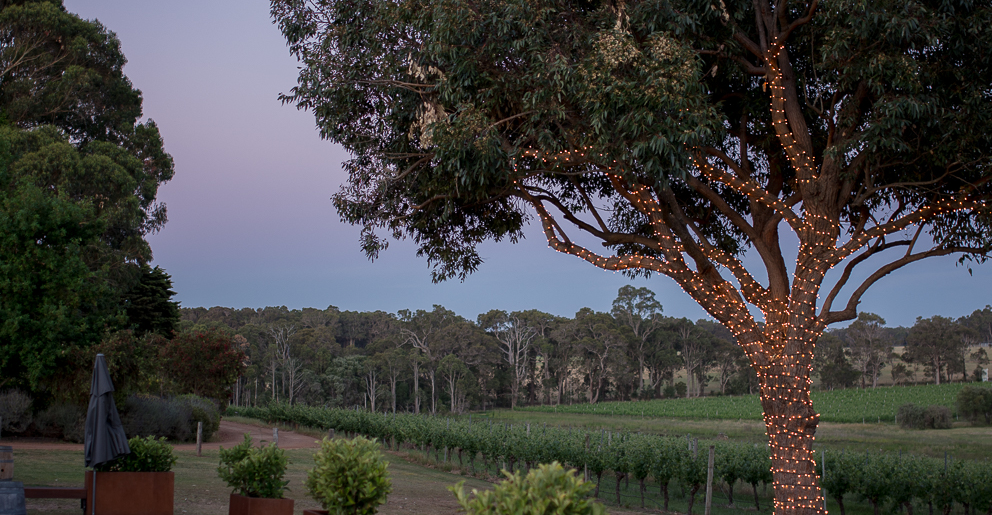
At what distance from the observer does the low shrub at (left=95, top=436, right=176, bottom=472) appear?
7508 millimetres

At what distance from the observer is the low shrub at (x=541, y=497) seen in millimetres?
3186

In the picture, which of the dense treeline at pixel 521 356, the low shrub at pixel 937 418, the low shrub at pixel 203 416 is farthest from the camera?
the dense treeline at pixel 521 356

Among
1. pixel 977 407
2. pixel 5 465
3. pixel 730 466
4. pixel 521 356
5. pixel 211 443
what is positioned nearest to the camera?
pixel 5 465

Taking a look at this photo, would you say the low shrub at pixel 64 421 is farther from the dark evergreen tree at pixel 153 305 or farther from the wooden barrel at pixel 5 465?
the dark evergreen tree at pixel 153 305

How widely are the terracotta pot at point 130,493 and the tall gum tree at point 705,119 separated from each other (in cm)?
498

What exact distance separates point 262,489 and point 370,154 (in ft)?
20.0

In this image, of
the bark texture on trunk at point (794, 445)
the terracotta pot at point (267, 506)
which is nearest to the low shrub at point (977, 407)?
the bark texture on trunk at point (794, 445)

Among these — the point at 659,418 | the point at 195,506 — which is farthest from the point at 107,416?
the point at 659,418

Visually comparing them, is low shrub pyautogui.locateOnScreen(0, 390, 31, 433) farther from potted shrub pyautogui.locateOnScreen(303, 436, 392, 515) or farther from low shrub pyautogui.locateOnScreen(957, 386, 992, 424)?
low shrub pyautogui.locateOnScreen(957, 386, 992, 424)

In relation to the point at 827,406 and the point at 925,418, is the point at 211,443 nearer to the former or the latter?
the point at 925,418

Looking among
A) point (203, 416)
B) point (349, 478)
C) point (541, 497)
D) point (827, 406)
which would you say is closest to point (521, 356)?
point (827, 406)

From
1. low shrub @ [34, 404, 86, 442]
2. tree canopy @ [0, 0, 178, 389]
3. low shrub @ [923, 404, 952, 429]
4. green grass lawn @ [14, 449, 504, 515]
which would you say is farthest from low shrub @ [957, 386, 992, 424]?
low shrub @ [34, 404, 86, 442]

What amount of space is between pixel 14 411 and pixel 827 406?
55.6 metres

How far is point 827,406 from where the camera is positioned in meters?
56.2
